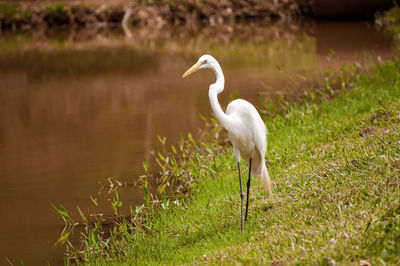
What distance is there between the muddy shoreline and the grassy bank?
19.3 meters

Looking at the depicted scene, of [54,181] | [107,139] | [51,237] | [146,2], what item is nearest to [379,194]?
[51,237]

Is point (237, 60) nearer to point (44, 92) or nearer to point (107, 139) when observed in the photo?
point (44, 92)

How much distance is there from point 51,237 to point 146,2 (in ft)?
69.8

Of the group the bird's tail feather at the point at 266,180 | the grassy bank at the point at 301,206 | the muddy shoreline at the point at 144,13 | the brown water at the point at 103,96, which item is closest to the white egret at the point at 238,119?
the bird's tail feather at the point at 266,180

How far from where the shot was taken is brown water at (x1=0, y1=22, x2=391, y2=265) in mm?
6688

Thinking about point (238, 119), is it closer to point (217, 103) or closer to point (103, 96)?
point (217, 103)

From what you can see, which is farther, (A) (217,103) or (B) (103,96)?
(B) (103,96)

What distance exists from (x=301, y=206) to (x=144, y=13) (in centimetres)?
2266

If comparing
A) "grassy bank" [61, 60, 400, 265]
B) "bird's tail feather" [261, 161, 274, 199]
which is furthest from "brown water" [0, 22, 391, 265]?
Answer: "bird's tail feather" [261, 161, 274, 199]

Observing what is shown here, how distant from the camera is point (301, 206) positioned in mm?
4133

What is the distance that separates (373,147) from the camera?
461 centimetres

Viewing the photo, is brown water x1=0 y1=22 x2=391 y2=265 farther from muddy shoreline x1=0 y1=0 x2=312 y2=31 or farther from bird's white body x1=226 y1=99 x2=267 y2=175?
muddy shoreline x1=0 y1=0 x2=312 y2=31

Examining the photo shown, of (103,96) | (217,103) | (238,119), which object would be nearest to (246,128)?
(238,119)

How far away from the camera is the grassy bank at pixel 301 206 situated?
3293 mm
